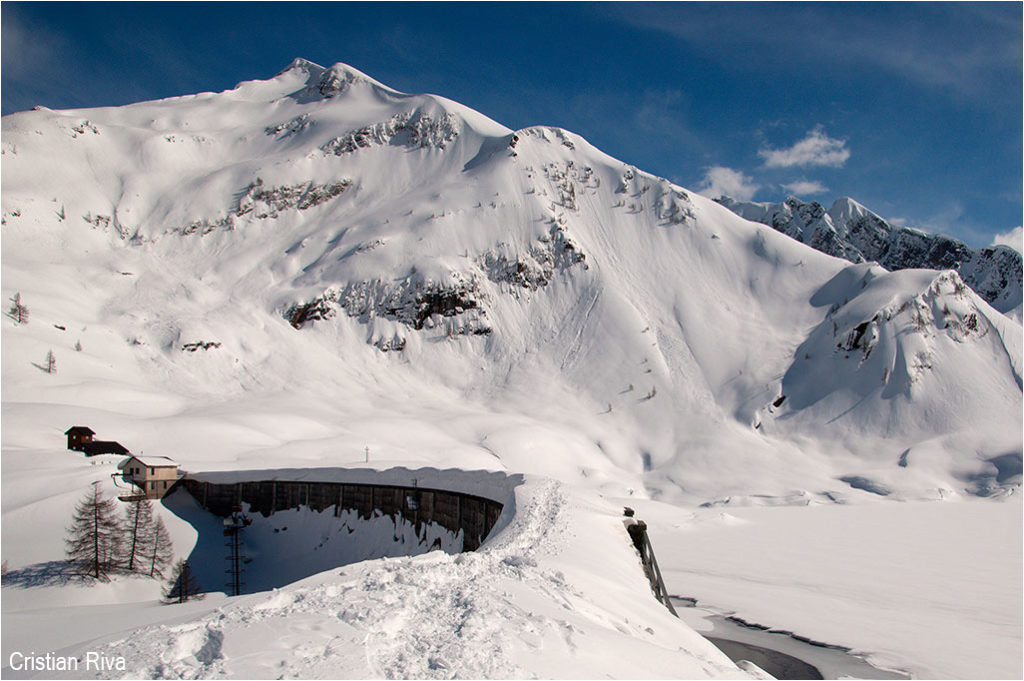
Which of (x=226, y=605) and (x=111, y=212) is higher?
(x=111, y=212)

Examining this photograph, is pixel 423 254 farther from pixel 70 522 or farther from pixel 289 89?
pixel 289 89

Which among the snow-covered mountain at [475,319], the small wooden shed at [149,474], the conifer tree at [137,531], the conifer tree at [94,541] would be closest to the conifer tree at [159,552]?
the conifer tree at [137,531]

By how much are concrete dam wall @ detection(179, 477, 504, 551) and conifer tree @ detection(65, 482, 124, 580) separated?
6896mm

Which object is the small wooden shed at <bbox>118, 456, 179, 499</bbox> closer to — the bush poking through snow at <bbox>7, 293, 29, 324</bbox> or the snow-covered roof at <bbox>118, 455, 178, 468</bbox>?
the snow-covered roof at <bbox>118, 455, 178, 468</bbox>

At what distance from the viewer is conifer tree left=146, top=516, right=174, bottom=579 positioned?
2519cm

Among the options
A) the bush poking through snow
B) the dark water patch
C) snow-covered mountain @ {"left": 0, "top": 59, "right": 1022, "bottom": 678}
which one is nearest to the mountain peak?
snow-covered mountain @ {"left": 0, "top": 59, "right": 1022, "bottom": 678}

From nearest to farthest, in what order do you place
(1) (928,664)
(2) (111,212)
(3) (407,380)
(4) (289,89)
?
(1) (928,664), (3) (407,380), (2) (111,212), (4) (289,89)

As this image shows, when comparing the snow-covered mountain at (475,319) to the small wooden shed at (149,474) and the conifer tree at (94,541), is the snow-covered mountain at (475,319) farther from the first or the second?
the conifer tree at (94,541)

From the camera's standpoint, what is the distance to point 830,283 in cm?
9338

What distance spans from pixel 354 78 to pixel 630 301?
108 m

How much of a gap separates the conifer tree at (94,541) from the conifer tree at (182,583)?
2.14m

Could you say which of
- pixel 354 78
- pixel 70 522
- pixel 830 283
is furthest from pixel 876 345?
pixel 354 78

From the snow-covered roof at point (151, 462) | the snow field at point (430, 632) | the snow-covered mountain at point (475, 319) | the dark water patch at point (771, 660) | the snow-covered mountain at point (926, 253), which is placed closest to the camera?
the snow field at point (430, 632)

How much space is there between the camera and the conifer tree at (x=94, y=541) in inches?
922
